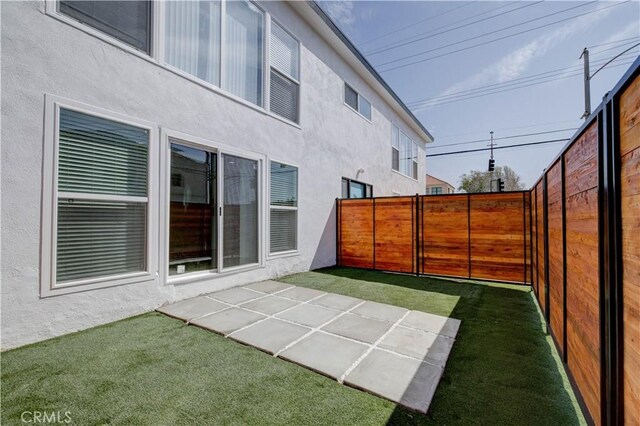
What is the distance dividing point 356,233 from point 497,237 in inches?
119

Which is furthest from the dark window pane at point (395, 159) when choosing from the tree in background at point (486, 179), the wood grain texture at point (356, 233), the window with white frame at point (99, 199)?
the tree in background at point (486, 179)

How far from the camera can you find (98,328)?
294 cm

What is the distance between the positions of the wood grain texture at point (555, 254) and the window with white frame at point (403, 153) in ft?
27.6

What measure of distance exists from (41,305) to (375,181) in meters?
8.70

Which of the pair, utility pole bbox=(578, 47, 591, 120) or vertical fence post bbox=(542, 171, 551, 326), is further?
utility pole bbox=(578, 47, 591, 120)

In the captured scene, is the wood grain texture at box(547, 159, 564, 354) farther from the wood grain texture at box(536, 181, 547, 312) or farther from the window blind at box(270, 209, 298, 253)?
the window blind at box(270, 209, 298, 253)

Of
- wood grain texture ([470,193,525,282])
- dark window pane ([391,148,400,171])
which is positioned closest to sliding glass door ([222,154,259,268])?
wood grain texture ([470,193,525,282])

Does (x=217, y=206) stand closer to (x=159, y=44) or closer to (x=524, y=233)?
(x=159, y=44)

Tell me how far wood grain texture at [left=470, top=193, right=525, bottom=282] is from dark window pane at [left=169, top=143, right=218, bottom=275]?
16.6 feet

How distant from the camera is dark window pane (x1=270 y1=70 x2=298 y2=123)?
5.56m

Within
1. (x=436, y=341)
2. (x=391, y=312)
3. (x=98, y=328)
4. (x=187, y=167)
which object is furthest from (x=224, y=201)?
(x=436, y=341)

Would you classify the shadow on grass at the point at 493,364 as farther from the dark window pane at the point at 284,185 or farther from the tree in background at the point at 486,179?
the tree in background at the point at 486,179

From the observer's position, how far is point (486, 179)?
3062cm

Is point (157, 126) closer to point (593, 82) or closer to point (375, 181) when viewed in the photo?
point (375, 181)
